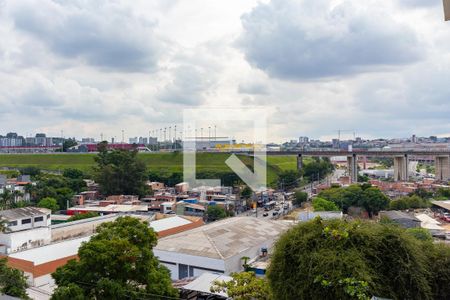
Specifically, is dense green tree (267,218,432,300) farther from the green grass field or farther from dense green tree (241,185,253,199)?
the green grass field

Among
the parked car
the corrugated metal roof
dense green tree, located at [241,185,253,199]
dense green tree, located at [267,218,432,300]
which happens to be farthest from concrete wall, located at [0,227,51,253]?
the corrugated metal roof

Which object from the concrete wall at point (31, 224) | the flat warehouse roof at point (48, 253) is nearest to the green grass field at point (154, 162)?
the concrete wall at point (31, 224)

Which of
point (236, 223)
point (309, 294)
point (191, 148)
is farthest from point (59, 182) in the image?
point (309, 294)

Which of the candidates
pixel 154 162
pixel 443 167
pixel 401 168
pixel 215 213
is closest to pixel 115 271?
pixel 215 213

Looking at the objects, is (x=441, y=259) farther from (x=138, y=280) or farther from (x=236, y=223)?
(x=236, y=223)

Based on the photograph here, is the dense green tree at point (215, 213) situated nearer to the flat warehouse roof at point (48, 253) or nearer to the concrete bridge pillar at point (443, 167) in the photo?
the flat warehouse roof at point (48, 253)

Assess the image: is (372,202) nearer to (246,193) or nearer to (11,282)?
(246,193)
